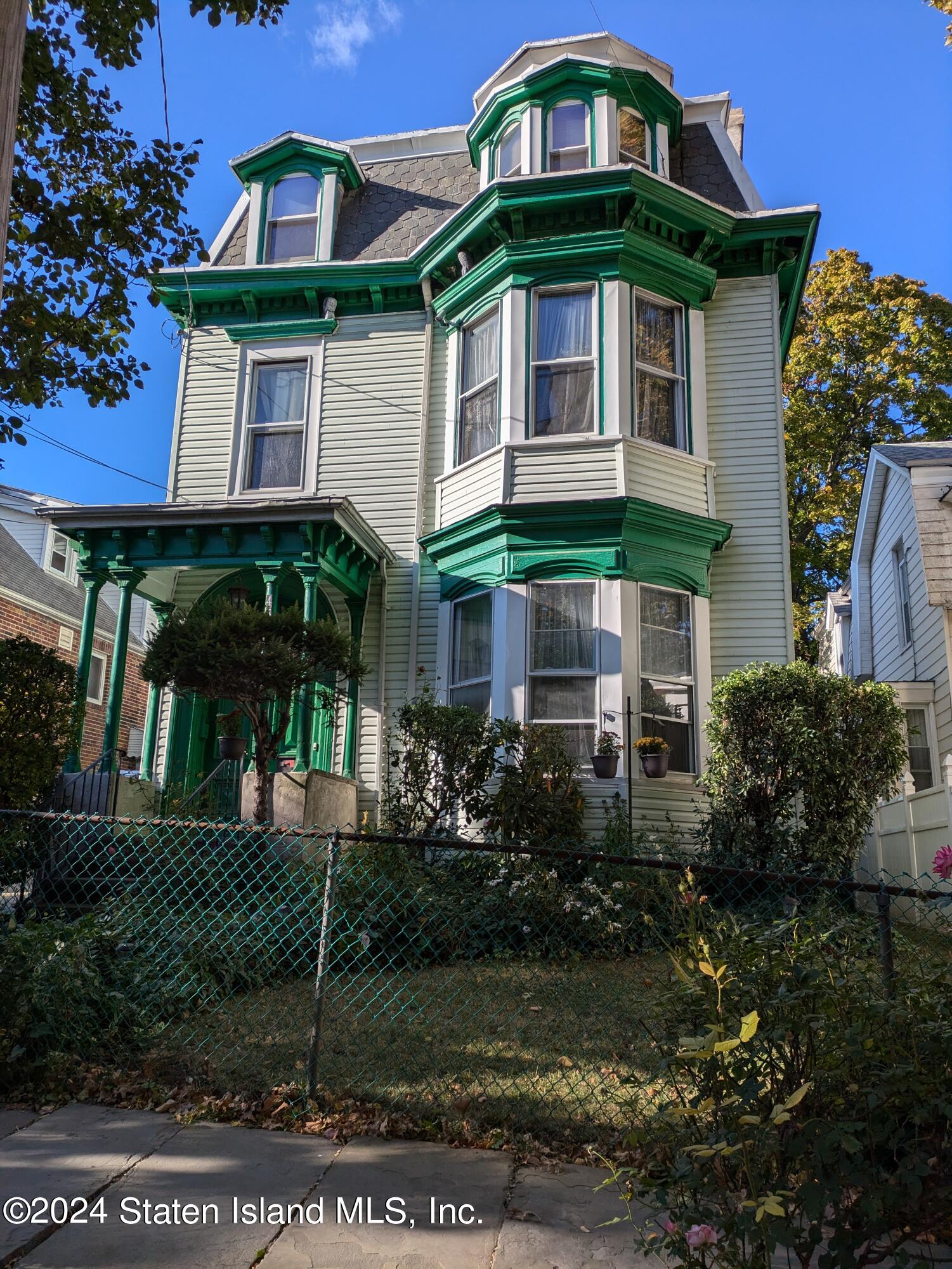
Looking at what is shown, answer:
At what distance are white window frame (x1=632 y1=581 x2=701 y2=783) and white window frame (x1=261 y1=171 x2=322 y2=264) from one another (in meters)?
6.65

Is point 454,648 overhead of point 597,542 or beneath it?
beneath

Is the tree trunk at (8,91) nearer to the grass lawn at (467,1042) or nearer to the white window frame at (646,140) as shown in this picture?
the grass lawn at (467,1042)

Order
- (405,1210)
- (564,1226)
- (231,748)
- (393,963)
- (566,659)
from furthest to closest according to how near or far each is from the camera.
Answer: (566,659), (231,748), (393,963), (405,1210), (564,1226)

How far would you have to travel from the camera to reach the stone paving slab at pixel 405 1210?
3.06 meters

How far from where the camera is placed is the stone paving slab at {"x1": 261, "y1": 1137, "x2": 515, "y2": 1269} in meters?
3.06

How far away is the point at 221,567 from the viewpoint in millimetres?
10359

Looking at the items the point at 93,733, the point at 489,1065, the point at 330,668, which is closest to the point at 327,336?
the point at 330,668

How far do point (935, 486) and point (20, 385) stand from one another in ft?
36.6

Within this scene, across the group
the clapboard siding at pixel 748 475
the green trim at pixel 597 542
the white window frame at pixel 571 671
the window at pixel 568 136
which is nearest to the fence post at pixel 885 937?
the white window frame at pixel 571 671

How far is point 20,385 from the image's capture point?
282 inches

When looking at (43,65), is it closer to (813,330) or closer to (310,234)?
(310,234)

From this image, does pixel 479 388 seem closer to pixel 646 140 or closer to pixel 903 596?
pixel 646 140

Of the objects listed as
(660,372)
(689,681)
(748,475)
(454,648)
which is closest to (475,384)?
(660,372)

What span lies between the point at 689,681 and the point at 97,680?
17.2 metres
